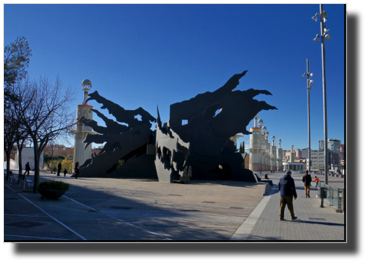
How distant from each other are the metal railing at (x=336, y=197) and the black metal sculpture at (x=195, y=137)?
1459cm

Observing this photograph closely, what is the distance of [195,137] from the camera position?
27.6 m

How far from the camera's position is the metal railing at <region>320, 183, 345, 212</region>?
10141 millimetres

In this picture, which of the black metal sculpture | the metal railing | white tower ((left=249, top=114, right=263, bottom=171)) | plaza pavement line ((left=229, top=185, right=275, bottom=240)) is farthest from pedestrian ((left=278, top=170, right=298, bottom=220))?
white tower ((left=249, top=114, right=263, bottom=171))

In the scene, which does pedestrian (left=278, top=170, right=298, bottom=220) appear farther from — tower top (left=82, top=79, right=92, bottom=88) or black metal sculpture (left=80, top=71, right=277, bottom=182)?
tower top (left=82, top=79, right=92, bottom=88)

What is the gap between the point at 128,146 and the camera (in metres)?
29.8

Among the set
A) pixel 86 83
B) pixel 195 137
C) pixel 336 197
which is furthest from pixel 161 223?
pixel 86 83

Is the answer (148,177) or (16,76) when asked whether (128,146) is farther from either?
(16,76)

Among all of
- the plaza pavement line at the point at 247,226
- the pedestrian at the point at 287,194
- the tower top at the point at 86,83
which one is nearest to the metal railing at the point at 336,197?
the pedestrian at the point at 287,194

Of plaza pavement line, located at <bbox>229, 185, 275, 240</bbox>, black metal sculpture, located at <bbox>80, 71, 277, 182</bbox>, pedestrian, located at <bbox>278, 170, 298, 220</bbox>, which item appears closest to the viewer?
plaza pavement line, located at <bbox>229, 185, 275, 240</bbox>

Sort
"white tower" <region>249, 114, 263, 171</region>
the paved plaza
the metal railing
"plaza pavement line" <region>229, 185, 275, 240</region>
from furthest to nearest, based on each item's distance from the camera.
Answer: "white tower" <region>249, 114, 263, 171</region> < the metal railing < "plaza pavement line" <region>229, 185, 275, 240</region> < the paved plaza

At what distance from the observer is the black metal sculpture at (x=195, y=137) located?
26984 millimetres

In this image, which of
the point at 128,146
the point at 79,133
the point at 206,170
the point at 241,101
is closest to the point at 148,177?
the point at 128,146

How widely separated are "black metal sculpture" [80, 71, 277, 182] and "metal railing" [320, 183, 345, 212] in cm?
1459

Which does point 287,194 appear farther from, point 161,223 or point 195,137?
point 195,137
